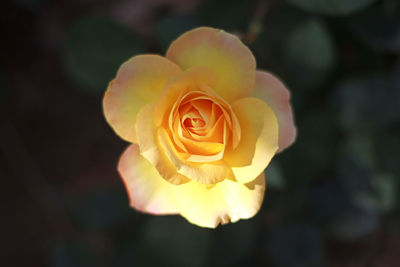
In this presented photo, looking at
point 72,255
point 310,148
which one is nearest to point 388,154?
point 310,148

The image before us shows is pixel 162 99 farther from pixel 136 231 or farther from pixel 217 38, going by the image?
pixel 136 231

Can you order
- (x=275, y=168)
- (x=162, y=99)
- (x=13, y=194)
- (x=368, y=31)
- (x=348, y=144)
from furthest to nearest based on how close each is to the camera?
1. (x=13, y=194)
2. (x=348, y=144)
3. (x=368, y=31)
4. (x=275, y=168)
5. (x=162, y=99)

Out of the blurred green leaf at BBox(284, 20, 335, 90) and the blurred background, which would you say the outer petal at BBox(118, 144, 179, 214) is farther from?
the blurred green leaf at BBox(284, 20, 335, 90)

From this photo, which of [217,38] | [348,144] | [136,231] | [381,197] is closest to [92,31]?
[217,38]

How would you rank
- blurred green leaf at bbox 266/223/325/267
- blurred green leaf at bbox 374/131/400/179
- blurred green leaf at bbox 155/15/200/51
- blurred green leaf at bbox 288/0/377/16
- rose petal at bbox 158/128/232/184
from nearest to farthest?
rose petal at bbox 158/128/232/184 < blurred green leaf at bbox 288/0/377/16 < blurred green leaf at bbox 155/15/200/51 < blurred green leaf at bbox 374/131/400/179 < blurred green leaf at bbox 266/223/325/267

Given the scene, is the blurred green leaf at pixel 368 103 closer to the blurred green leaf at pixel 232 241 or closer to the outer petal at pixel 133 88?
the blurred green leaf at pixel 232 241

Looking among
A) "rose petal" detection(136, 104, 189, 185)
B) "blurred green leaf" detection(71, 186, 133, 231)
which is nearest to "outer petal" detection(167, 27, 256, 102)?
"rose petal" detection(136, 104, 189, 185)

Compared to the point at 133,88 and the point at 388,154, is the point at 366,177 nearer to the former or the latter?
the point at 388,154
